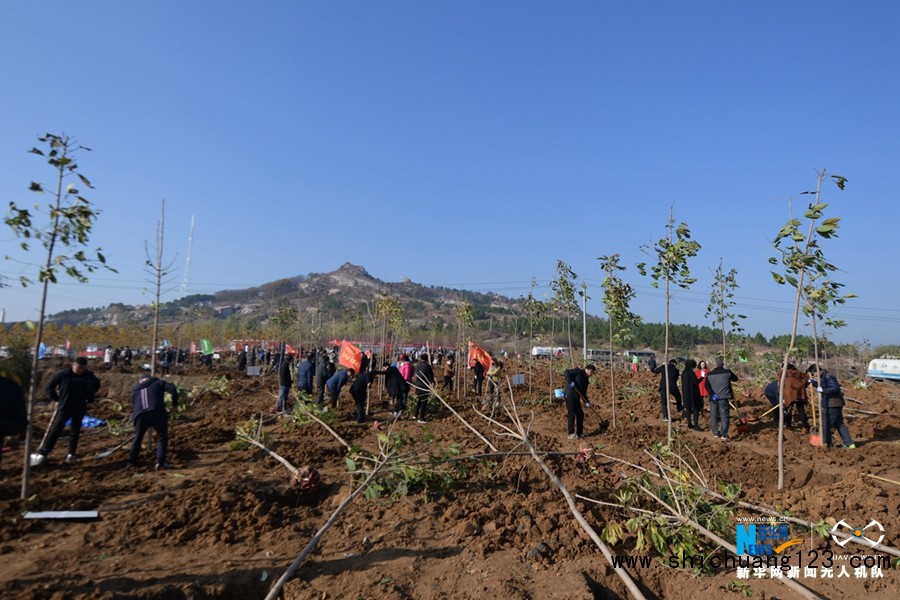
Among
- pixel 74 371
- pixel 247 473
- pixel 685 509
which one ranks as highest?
pixel 74 371

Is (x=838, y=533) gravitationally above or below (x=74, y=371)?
below

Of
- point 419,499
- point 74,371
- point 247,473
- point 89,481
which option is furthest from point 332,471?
point 74,371

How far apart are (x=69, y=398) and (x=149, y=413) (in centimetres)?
130

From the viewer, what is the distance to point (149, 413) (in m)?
7.24

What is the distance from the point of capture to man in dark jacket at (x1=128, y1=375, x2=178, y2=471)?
7.21 metres

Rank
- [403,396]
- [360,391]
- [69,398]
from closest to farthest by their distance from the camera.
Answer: [69,398] < [360,391] < [403,396]

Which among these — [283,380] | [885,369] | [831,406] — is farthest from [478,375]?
[885,369]

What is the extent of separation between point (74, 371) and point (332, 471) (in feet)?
13.4

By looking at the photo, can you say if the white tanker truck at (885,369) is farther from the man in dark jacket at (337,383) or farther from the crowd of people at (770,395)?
the man in dark jacket at (337,383)

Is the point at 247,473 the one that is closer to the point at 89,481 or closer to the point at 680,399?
the point at 89,481

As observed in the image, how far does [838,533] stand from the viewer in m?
4.68

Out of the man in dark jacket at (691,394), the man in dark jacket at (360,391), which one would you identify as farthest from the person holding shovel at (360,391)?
the man in dark jacket at (691,394)

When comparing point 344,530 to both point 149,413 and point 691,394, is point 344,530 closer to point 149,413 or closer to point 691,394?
point 149,413

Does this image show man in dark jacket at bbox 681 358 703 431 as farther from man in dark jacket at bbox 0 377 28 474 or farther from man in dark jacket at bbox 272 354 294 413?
man in dark jacket at bbox 0 377 28 474
